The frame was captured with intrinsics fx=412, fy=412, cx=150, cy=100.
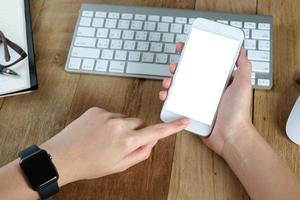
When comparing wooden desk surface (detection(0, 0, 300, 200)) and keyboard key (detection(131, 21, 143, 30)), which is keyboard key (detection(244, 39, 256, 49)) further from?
keyboard key (detection(131, 21, 143, 30))

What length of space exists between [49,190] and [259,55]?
0.41 m

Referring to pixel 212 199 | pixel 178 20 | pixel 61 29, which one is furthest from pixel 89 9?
pixel 212 199

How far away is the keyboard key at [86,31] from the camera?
2.49 ft

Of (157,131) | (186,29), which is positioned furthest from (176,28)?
(157,131)

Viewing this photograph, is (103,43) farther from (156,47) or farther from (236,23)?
(236,23)

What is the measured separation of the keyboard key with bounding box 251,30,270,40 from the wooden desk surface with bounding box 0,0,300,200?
24 mm

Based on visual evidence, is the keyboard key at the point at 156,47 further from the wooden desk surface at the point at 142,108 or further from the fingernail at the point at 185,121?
the fingernail at the point at 185,121

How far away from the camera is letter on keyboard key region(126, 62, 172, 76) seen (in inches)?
28.2

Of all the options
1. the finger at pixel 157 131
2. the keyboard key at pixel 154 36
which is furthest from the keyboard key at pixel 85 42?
the finger at pixel 157 131

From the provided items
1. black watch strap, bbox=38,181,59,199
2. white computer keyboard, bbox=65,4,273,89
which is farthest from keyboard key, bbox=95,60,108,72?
black watch strap, bbox=38,181,59,199

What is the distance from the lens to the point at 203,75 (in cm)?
65

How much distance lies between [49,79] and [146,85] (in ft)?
0.58

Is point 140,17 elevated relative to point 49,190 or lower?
elevated

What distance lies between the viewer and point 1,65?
2.39ft
